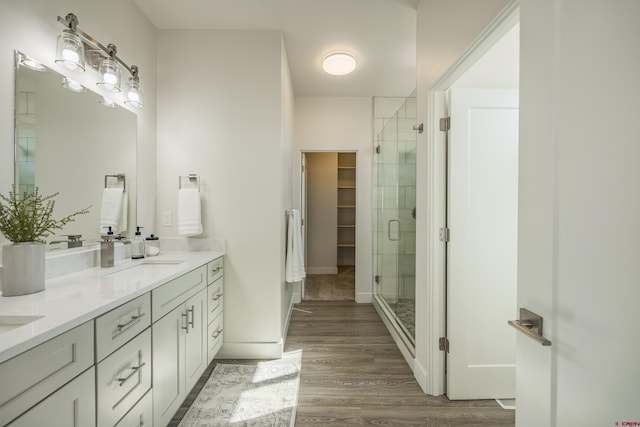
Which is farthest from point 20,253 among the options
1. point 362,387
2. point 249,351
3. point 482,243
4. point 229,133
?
point 482,243

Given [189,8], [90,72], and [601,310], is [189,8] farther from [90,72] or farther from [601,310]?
[601,310]

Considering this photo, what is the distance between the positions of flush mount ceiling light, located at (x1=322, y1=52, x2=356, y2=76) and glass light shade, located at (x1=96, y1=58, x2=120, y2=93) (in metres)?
1.76

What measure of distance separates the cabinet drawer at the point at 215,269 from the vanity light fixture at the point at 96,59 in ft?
4.14

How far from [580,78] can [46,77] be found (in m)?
2.13

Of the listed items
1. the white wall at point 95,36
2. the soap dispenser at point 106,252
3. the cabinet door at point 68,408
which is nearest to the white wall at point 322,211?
the white wall at point 95,36

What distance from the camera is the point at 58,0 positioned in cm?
149

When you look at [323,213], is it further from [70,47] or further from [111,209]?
[70,47]

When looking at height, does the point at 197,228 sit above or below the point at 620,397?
above

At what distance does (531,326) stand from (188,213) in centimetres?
220

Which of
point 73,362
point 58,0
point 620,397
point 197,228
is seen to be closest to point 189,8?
point 58,0

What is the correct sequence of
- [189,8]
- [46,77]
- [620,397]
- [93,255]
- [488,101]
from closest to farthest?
[620,397] < [46,77] < [93,255] < [488,101] < [189,8]

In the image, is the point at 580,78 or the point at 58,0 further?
the point at 58,0

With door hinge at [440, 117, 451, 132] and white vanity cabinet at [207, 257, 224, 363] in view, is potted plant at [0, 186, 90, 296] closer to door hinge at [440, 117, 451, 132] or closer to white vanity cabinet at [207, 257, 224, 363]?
white vanity cabinet at [207, 257, 224, 363]

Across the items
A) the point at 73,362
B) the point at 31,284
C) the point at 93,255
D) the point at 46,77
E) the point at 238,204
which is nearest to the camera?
the point at 73,362
